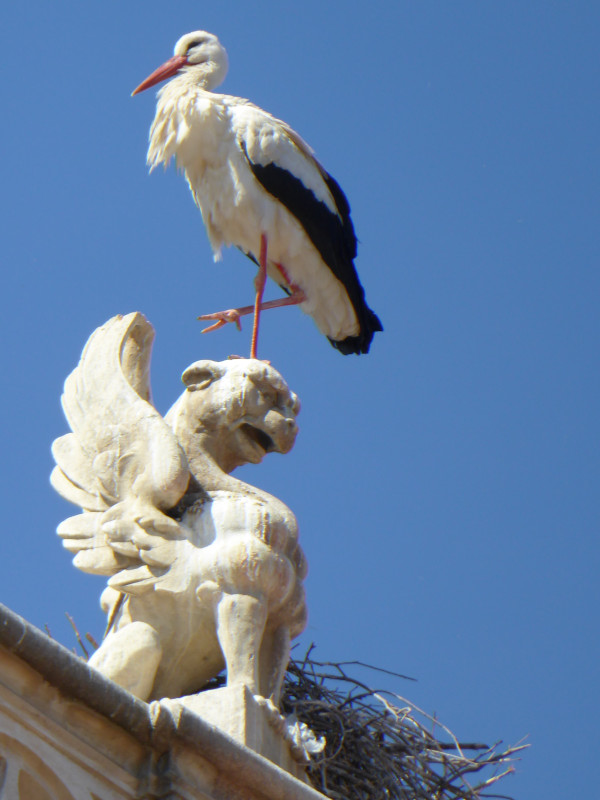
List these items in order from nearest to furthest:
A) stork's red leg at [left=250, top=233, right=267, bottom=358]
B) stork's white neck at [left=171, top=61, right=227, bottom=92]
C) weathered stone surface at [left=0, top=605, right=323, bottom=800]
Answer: weathered stone surface at [left=0, top=605, right=323, bottom=800]
stork's red leg at [left=250, top=233, right=267, bottom=358]
stork's white neck at [left=171, top=61, right=227, bottom=92]

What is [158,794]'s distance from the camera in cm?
360

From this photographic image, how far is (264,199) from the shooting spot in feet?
27.5

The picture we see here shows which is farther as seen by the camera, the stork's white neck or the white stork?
the stork's white neck

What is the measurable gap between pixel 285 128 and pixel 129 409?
13.6 feet

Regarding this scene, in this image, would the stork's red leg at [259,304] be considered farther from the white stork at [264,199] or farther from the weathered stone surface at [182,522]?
the weathered stone surface at [182,522]

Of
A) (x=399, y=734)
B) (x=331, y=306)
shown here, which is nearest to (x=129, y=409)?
(x=399, y=734)

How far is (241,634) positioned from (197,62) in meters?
5.42

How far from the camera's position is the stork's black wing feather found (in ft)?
27.7

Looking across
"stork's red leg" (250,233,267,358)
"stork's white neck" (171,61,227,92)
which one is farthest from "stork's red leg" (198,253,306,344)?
"stork's white neck" (171,61,227,92)

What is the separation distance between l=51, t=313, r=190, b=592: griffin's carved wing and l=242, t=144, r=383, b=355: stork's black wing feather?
3.36 m

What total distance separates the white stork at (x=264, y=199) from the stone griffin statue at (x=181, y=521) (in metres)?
3.21

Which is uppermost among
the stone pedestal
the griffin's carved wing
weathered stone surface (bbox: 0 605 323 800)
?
the griffin's carved wing

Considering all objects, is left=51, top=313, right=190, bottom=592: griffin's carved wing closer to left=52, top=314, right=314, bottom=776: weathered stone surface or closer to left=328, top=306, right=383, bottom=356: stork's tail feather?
left=52, top=314, right=314, bottom=776: weathered stone surface

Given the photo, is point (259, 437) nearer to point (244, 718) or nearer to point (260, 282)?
point (244, 718)
